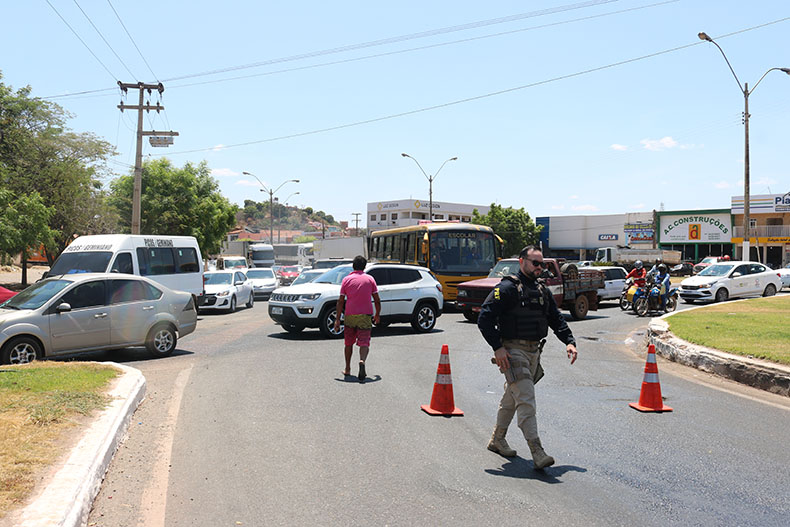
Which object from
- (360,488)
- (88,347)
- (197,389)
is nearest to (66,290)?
(88,347)

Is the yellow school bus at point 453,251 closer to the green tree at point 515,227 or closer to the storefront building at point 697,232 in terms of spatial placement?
the storefront building at point 697,232

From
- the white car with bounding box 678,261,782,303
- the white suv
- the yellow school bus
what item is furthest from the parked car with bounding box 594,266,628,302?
the white suv

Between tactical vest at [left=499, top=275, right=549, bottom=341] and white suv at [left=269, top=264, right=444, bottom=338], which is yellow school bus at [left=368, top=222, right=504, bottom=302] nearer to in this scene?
white suv at [left=269, top=264, right=444, bottom=338]

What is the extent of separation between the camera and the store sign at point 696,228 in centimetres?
6084

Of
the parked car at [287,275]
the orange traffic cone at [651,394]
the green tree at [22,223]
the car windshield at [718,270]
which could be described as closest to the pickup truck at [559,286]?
the car windshield at [718,270]

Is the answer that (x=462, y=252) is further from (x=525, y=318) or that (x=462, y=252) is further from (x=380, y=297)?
(x=525, y=318)

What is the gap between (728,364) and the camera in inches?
417

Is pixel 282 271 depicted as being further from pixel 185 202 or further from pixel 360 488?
pixel 360 488

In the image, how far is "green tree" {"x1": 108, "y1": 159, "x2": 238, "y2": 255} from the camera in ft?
155

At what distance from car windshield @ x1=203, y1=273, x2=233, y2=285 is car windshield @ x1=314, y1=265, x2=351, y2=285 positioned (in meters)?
9.93

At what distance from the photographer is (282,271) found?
145 feet

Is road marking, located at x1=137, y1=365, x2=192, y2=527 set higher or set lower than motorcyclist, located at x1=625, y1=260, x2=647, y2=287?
lower

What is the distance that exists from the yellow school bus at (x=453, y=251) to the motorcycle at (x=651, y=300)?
5046 millimetres

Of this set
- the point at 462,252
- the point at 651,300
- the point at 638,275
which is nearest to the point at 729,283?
the point at 638,275
